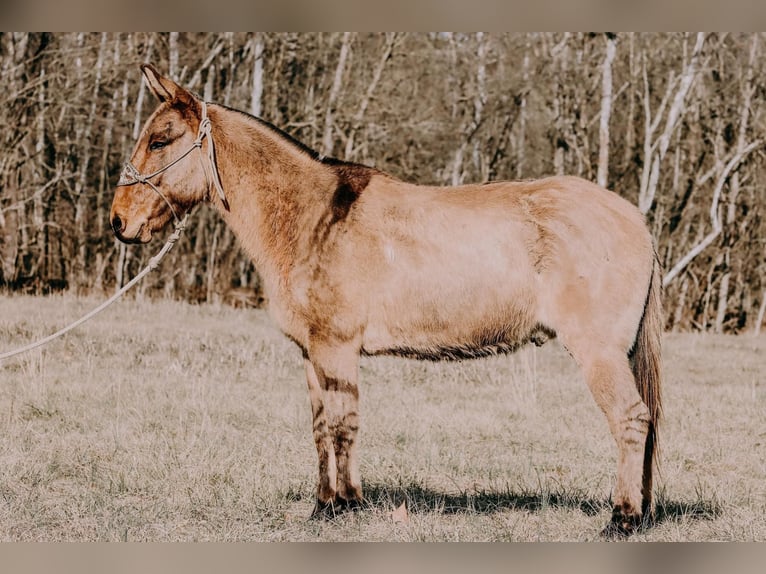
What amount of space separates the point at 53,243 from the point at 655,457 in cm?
1990

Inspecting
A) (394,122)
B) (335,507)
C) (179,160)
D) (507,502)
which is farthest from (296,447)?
(394,122)

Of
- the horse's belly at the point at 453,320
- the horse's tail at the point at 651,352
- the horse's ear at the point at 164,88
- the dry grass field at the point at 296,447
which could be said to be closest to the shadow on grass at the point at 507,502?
the dry grass field at the point at 296,447

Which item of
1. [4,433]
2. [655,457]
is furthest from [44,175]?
[655,457]

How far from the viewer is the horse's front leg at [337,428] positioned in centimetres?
532

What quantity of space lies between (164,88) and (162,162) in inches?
19.9

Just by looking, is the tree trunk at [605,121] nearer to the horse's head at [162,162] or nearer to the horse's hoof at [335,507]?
the horse's head at [162,162]

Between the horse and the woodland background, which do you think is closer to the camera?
the horse

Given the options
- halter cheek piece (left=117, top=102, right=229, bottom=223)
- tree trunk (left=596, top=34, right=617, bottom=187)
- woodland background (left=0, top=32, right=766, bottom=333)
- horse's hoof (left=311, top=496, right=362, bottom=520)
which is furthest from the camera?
woodland background (left=0, top=32, right=766, bottom=333)

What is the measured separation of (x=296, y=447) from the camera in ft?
23.9

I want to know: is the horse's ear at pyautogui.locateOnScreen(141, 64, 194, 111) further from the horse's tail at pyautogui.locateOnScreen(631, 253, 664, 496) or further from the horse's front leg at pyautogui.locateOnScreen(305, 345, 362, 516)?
the horse's tail at pyautogui.locateOnScreen(631, 253, 664, 496)

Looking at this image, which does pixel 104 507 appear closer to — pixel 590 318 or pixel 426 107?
pixel 590 318

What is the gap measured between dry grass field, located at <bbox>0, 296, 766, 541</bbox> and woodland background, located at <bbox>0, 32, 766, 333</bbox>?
7616 mm

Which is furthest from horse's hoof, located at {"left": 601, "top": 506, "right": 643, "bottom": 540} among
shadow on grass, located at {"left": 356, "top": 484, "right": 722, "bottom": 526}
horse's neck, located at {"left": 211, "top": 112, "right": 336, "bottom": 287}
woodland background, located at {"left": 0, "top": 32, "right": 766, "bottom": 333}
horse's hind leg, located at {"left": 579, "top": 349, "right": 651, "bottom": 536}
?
woodland background, located at {"left": 0, "top": 32, "right": 766, "bottom": 333}

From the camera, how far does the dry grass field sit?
5.36 metres
